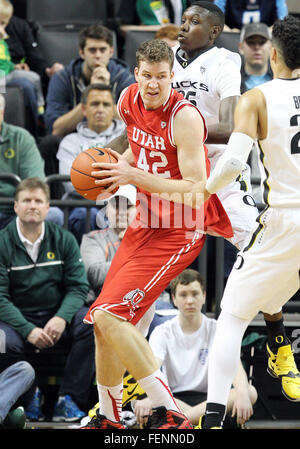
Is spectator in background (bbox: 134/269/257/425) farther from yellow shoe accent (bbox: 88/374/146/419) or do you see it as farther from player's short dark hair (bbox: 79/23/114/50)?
player's short dark hair (bbox: 79/23/114/50)

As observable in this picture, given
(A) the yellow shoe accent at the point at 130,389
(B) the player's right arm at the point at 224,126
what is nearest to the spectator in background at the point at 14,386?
(A) the yellow shoe accent at the point at 130,389

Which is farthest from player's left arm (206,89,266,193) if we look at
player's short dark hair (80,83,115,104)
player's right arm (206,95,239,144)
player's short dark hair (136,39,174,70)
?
player's short dark hair (80,83,115,104)

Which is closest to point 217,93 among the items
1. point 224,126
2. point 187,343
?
point 224,126

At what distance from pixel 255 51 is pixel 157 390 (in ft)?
15.9

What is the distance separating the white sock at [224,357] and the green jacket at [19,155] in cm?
332

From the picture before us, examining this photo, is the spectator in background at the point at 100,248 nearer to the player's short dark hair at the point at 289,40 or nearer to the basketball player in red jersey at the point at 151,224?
the basketball player in red jersey at the point at 151,224

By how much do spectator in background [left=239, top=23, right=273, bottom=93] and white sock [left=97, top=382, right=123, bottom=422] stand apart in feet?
14.7

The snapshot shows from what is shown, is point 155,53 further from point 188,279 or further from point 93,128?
point 93,128

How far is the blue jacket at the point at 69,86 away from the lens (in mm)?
8250

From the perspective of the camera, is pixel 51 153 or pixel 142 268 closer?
pixel 142 268

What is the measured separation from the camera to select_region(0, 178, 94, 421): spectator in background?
21.0 ft

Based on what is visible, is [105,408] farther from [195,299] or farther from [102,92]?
[102,92]

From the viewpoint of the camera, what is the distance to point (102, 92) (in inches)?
300

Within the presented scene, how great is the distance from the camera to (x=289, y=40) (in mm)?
4387
